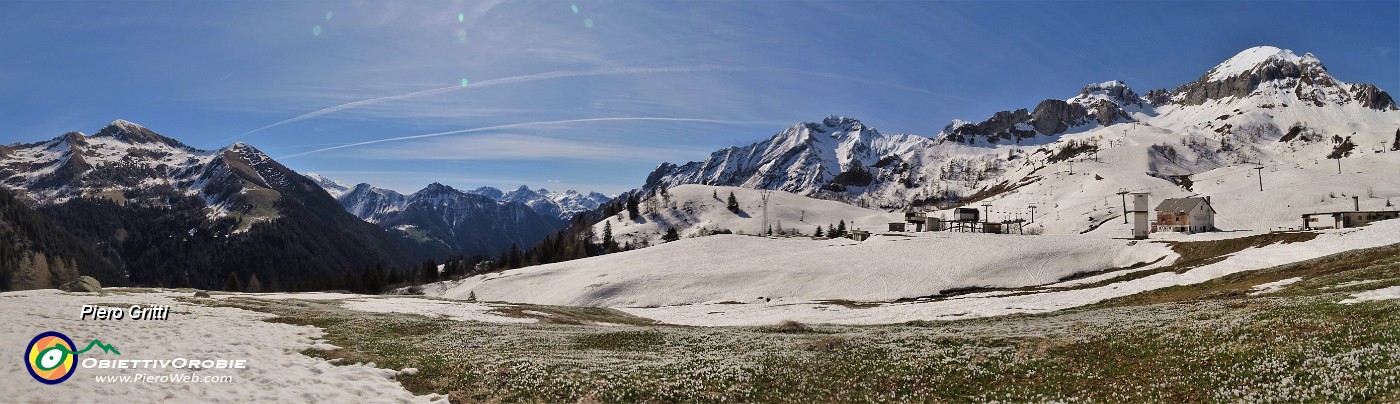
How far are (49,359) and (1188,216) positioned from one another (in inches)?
6099

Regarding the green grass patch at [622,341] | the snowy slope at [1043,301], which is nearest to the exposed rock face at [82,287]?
the snowy slope at [1043,301]

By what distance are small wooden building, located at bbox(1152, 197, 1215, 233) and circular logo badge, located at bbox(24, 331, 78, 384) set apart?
152645 mm

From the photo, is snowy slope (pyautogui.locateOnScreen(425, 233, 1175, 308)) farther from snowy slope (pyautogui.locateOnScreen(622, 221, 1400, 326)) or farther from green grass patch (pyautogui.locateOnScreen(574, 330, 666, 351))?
green grass patch (pyautogui.locateOnScreen(574, 330, 666, 351))

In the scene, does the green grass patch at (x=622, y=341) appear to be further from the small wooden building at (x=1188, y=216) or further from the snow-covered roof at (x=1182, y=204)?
the snow-covered roof at (x=1182, y=204)

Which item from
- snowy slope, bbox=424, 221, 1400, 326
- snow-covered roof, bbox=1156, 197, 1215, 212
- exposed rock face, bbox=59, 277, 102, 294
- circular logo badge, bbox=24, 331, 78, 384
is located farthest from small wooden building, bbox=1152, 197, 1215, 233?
exposed rock face, bbox=59, 277, 102, 294

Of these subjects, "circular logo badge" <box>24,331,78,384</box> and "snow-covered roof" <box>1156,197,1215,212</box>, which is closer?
"circular logo badge" <box>24,331,78,384</box>

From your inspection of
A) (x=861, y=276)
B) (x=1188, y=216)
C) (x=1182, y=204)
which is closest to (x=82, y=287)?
(x=861, y=276)

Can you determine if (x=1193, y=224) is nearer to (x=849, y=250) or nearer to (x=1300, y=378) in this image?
(x=849, y=250)

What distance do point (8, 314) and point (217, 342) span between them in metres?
10.2

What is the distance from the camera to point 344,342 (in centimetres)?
3130

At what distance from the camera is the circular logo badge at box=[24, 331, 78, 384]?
17.5m

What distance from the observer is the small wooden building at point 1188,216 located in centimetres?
12119

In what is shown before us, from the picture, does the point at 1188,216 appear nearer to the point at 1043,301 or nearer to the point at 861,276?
the point at 861,276

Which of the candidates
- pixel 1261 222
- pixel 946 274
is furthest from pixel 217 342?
pixel 1261 222
